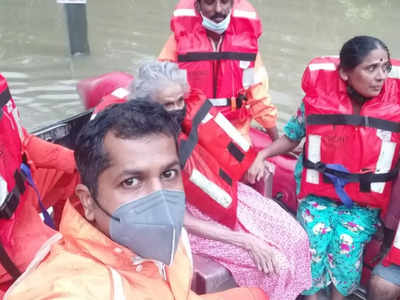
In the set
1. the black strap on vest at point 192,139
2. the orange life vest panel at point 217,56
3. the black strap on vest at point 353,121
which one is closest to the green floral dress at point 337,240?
the black strap on vest at point 353,121

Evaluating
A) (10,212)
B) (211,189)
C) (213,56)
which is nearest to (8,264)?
(10,212)

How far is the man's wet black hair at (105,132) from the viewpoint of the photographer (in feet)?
4.22

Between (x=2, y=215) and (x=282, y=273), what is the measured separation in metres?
1.21

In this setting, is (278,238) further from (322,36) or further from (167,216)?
(322,36)

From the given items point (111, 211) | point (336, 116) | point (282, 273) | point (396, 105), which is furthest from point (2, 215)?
point (396, 105)

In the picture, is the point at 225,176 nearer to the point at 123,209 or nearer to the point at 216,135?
the point at 216,135

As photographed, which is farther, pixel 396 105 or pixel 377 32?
pixel 377 32

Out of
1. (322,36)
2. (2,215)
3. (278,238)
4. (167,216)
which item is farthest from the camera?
(322,36)

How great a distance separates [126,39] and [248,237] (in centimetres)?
619

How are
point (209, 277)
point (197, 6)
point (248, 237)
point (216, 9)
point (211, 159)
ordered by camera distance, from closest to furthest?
point (209, 277) < point (248, 237) < point (211, 159) < point (216, 9) < point (197, 6)

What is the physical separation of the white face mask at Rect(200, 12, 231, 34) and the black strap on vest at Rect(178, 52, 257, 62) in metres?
0.16

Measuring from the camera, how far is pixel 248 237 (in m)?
2.18

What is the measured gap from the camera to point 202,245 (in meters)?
2.24

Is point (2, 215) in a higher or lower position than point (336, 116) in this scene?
lower
